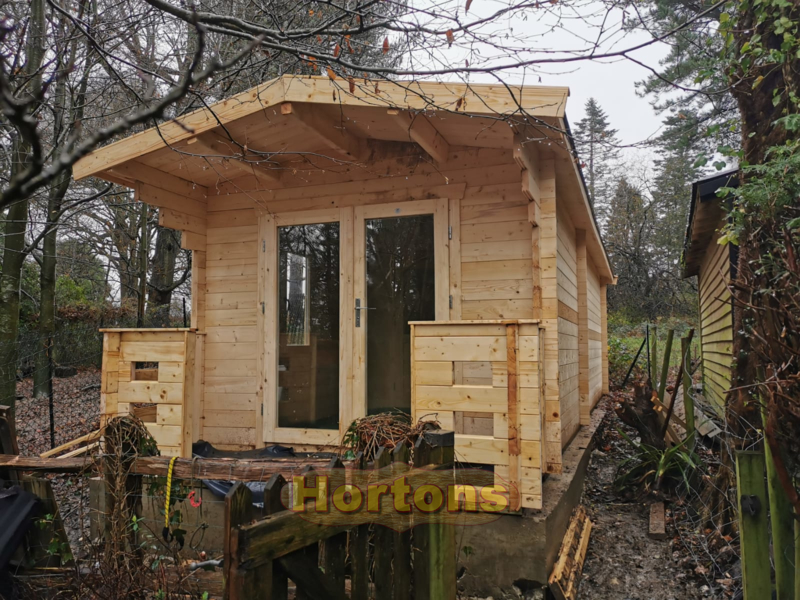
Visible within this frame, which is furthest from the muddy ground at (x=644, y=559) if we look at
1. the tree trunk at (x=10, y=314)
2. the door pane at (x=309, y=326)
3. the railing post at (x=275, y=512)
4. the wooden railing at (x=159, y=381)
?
the tree trunk at (x=10, y=314)

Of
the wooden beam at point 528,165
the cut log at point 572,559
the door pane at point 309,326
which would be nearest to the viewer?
the cut log at point 572,559

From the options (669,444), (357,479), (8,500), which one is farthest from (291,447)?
(669,444)

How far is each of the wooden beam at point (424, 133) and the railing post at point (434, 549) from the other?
224 cm

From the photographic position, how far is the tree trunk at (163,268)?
40.3 ft

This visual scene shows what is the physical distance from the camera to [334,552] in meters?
1.72

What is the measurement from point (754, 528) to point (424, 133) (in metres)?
3.17

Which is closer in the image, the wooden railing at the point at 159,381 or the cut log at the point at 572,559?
the cut log at the point at 572,559

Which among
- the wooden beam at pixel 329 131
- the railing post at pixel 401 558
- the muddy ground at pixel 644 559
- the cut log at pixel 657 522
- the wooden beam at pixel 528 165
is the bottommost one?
the muddy ground at pixel 644 559

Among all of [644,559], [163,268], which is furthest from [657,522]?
[163,268]

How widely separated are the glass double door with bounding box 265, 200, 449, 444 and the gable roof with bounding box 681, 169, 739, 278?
2.25 m

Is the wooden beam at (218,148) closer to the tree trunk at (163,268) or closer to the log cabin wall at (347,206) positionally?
the log cabin wall at (347,206)

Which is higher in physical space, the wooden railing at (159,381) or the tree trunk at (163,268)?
the tree trunk at (163,268)

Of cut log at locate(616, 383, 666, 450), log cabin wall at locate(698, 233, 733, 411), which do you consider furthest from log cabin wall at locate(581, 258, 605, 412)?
cut log at locate(616, 383, 666, 450)

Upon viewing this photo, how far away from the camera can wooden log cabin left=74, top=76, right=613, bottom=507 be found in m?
3.37
